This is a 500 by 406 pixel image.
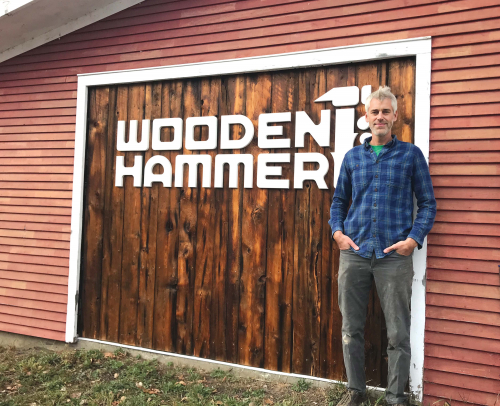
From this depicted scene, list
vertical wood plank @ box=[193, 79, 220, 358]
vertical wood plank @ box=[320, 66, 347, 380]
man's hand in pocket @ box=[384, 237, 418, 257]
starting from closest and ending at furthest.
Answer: man's hand in pocket @ box=[384, 237, 418, 257], vertical wood plank @ box=[320, 66, 347, 380], vertical wood plank @ box=[193, 79, 220, 358]

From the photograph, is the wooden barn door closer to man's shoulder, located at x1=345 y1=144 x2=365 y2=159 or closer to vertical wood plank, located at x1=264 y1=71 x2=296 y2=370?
vertical wood plank, located at x1=264 y1=71 x2=296 y2=370

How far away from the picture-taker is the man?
2773mm

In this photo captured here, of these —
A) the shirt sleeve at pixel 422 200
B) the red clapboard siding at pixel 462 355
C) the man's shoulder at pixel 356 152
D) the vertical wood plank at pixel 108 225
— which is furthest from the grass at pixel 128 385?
the man's shoulder at pixel 356 152

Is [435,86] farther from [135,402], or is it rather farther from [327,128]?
[135,402]

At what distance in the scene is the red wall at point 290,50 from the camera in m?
3.00

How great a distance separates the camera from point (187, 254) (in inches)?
158

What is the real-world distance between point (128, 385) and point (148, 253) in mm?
1203

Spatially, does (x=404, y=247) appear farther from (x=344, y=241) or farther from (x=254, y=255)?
(x=254, y=255)

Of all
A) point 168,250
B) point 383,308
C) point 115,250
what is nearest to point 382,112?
point 383,308

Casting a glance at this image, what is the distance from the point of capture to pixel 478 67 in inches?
120

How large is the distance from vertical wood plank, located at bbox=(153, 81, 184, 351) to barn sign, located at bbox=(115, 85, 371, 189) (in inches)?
3.6

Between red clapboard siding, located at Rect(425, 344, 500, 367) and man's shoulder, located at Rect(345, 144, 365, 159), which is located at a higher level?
man's shoulder, located at Rect(345, 144, 365, 159)

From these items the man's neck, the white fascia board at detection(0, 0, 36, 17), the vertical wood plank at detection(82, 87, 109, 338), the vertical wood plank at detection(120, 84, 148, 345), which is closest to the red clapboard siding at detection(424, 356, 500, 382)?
the man's neck

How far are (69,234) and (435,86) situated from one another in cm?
376
